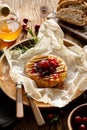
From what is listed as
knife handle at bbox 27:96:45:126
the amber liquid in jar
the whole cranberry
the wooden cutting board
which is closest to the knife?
knife handle at bbox 27:96:45:126

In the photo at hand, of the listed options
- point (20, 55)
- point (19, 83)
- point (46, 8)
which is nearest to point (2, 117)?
point (19, 83)

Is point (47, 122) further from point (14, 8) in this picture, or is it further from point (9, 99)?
point (14, 8)

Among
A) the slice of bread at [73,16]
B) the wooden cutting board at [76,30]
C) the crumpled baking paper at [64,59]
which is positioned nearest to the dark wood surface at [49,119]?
the crumpled baking paper at [64,59]

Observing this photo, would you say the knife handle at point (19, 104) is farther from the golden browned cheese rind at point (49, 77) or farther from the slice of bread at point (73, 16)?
the slice of bread at point (73, 16)

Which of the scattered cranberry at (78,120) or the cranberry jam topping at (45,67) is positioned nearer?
the scattered cranberry at (78,120)

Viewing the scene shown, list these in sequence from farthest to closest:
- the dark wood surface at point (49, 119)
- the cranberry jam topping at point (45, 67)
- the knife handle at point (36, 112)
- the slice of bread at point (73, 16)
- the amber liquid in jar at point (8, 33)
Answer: the slice of bread at point (73, 16), the amber liquid in jar at point (8, 33), the cranberry jam topping at point (45, 67), the dark wood surface at point (49, 119), the knife handle at point (36, 112)

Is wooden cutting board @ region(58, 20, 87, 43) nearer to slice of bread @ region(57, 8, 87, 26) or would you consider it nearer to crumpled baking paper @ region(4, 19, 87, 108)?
slice of bread @ region(57, 8, 87, 26)
